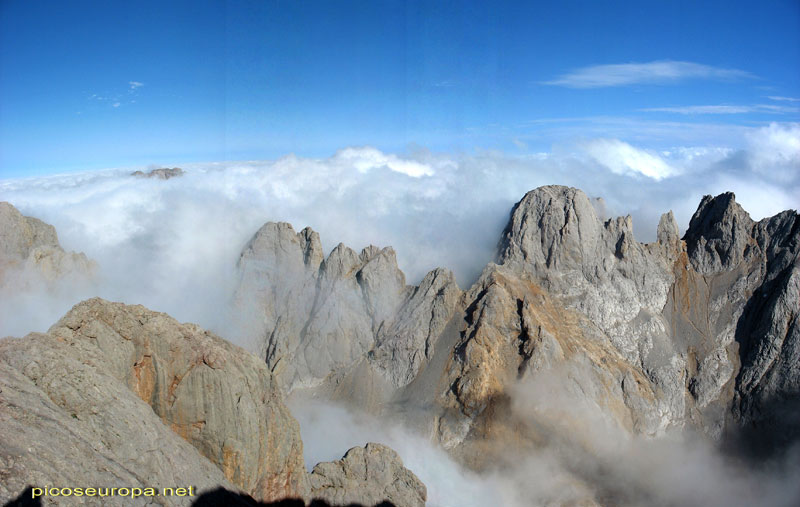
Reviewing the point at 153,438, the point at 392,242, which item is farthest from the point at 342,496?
the point at 392,242

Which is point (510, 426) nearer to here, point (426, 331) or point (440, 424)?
point (440, 424)

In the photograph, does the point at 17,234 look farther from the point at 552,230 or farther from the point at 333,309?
the point at 552,230

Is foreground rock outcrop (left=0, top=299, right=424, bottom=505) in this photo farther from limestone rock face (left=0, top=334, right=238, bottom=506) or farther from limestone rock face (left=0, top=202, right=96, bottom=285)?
limestone rock face (left=0, top=202, right=96, bottom=285)

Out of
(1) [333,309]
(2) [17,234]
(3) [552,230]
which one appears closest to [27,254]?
(2) [17,234]

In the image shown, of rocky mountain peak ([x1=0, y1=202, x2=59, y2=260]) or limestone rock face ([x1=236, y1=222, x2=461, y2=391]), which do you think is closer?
rocky mountain peak ([x1=0, y1=202, x2=59, y2=260])

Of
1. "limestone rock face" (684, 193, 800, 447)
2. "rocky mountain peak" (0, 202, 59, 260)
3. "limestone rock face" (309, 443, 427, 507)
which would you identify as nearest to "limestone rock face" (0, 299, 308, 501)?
"limestone rock face" (309, 443, 427, 507)

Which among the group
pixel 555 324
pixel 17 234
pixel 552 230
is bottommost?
pixel 555 324
